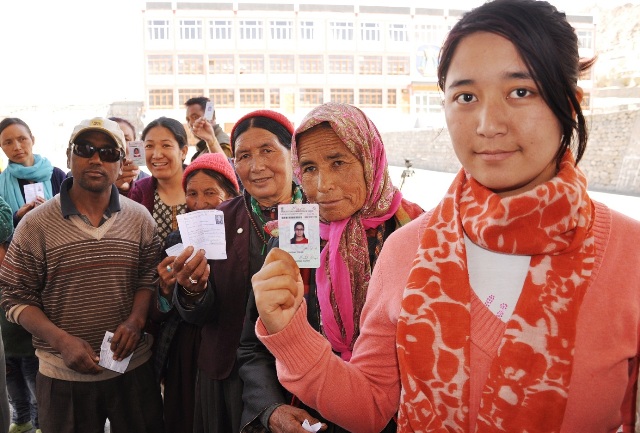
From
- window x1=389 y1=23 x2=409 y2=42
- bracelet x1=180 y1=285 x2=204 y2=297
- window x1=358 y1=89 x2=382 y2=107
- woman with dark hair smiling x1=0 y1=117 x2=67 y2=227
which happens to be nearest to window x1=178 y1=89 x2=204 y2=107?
window x1=358 y1=89 x2=382 y2=107

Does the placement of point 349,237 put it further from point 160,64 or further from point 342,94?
point 160,64

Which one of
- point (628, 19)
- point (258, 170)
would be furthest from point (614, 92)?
point (258, 170)

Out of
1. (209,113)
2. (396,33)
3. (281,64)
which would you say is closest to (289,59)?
(281,64)

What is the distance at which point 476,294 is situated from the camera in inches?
51.8

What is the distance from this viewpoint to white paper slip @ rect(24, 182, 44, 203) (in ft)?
13.9

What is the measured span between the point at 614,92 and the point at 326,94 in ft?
79.4

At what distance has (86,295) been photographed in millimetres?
2664

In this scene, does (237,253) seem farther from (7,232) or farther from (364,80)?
(364,80)

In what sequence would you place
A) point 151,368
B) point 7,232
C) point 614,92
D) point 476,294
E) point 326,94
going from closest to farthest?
point 476,294 → point 151,368 → point 7,232 → point 614,92 → point 326,94

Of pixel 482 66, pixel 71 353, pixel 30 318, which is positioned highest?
pixel 482 66

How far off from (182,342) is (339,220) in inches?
56.5

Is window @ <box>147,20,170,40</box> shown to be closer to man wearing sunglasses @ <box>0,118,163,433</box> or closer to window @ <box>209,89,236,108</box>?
window @ <box>209,89,236,108</box>

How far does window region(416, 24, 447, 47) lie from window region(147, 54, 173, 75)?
24.7 metres

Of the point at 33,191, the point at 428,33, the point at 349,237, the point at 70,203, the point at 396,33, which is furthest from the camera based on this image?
the point at 428,33
